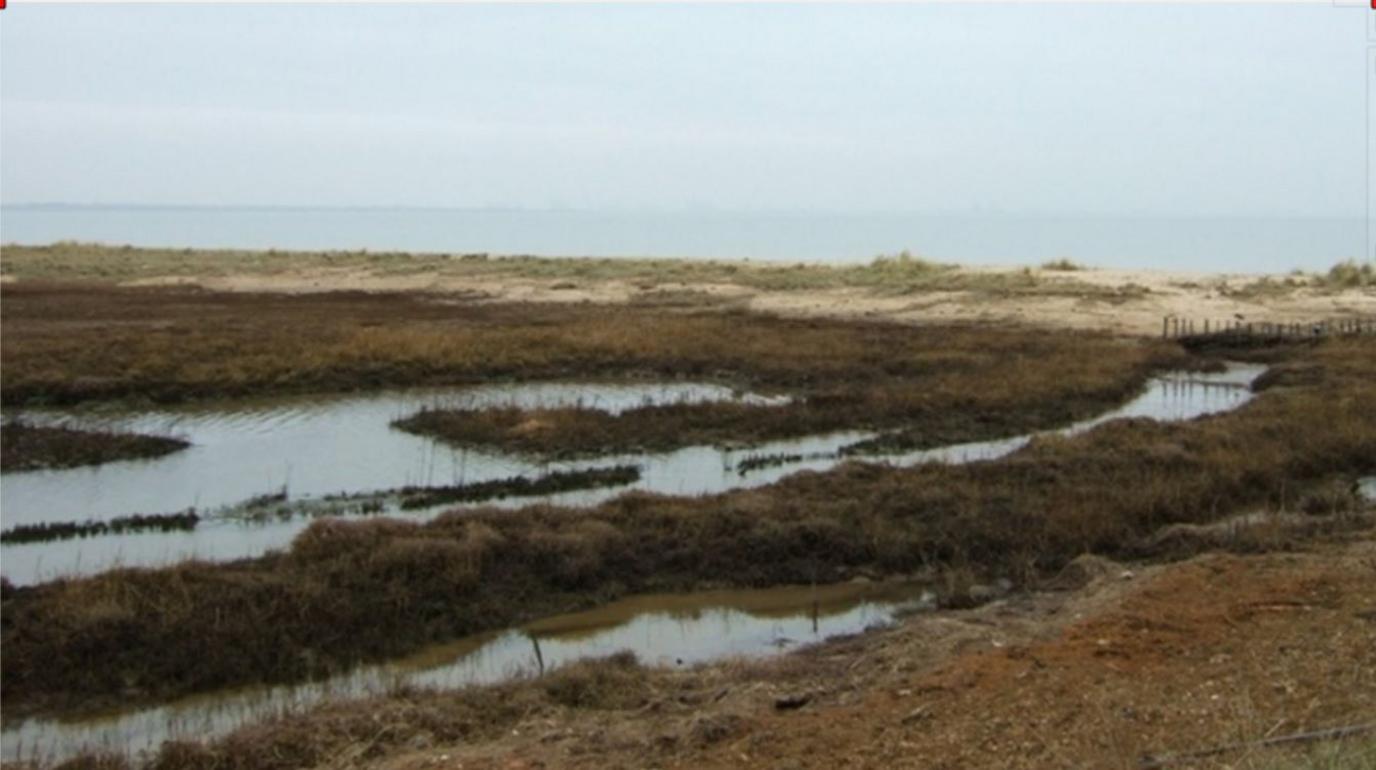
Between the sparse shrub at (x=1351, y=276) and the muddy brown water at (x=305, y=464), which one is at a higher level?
the sparse shrub at (x=1351, y=276)

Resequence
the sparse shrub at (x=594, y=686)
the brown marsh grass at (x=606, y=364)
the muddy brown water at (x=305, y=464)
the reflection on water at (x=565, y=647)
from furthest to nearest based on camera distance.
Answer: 1. the brown marsh grass at (x=606, y=364)
2. the muddy brown water at (x=305, y=464)
3. the reflection on water at (x=565, y=647)
4. the sparse shrub at (x=594, y=686)

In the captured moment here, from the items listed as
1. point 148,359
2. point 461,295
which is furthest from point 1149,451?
point 461,295

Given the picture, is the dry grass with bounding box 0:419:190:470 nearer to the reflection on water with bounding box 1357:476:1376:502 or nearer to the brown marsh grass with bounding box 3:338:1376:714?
the brown marsh grass with bounding box 3:338:1376:714

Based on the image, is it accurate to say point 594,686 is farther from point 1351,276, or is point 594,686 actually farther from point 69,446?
point 1351,276

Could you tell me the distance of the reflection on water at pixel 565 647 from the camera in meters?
9.01

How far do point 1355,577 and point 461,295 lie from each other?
40.5 meters

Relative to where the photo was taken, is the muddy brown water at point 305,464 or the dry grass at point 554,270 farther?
the dry grass at point 554,270

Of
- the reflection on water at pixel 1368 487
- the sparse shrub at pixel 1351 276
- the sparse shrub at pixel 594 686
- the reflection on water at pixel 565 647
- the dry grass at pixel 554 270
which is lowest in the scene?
the reflection on water at pixel 565 647

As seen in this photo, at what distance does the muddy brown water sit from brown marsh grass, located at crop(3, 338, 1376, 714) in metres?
1.65

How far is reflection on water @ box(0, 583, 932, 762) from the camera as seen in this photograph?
901cm

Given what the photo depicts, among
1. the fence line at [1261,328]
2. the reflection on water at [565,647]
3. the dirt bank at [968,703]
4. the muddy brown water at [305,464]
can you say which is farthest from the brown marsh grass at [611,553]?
the fence line at [1261,328]

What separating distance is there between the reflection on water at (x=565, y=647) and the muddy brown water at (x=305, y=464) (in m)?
3.49

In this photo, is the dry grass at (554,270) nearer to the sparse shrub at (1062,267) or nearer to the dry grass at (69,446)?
the sparse shrub at (1062,267)

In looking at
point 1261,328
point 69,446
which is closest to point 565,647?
point 69,446
